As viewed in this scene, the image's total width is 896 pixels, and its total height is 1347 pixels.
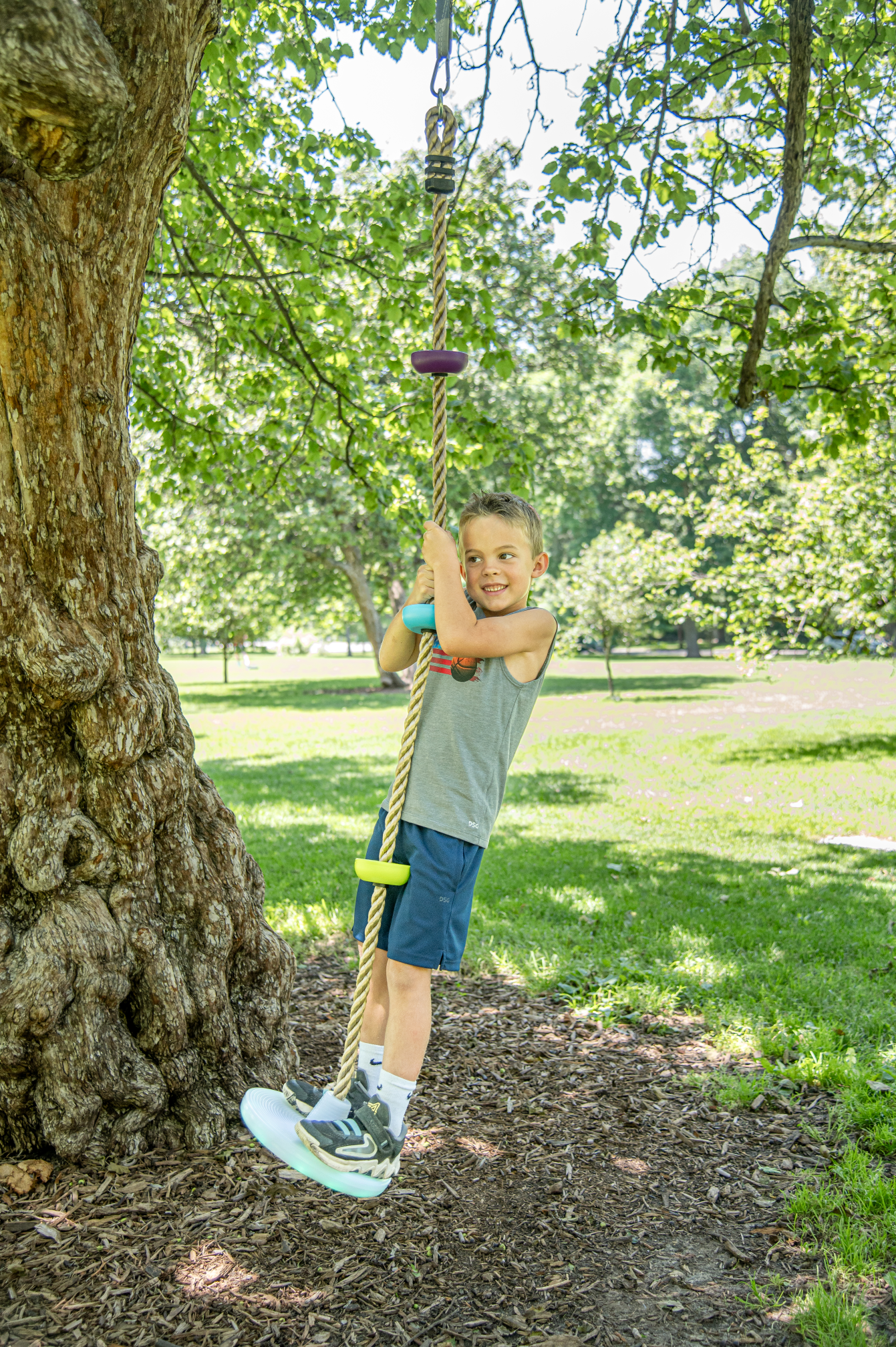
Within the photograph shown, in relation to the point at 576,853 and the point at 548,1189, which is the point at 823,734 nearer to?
the point at 576,853

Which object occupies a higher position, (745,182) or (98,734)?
(745,182)

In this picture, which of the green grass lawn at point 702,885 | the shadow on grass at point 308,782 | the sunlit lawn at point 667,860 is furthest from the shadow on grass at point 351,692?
the shadow on grass at point 308,782

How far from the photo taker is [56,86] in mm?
1895

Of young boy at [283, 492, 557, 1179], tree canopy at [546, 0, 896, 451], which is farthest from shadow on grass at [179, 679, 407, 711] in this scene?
young boy at [283, 492, 557, 1179]

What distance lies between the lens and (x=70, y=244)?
9.20 feet

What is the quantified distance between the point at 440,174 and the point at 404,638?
141 centimetres

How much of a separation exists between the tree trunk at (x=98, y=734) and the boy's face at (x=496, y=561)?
1.13m

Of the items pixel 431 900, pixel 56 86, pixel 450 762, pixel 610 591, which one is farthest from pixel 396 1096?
pixel 610 591

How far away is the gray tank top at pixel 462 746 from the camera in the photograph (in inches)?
116

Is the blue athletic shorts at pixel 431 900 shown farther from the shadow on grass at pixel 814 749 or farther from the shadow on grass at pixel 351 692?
the shadow on grass at pixel 351 692

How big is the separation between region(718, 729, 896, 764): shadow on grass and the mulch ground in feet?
33.3

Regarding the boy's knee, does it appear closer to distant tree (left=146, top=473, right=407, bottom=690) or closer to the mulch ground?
the mulch ground

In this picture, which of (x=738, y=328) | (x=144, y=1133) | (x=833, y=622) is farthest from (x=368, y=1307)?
(x=833, y=622)

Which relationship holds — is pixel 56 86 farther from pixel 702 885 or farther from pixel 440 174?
pixel 702 885
